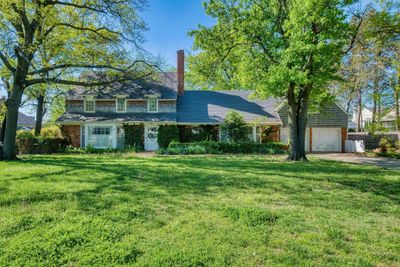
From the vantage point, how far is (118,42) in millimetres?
16031

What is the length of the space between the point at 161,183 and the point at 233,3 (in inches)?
478

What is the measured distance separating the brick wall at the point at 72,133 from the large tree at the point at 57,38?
964 cm

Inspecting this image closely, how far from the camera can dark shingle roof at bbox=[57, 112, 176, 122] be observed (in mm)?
25375

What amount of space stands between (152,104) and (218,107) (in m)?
6.24

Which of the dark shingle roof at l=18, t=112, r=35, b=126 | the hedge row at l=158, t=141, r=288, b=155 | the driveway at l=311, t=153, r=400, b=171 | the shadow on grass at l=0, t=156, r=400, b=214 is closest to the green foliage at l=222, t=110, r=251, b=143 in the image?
the hedge row at l=158, t=141, r=288, b=155

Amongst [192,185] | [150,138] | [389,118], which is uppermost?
[389,118]

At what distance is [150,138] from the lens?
25.7 metres

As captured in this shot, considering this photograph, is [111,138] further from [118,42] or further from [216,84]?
[216,84]

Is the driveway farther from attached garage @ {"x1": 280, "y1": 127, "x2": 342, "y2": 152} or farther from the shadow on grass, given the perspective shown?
attached garage @ {"x1": 280, "y1": 127, "x2": 342, "y2": 152}

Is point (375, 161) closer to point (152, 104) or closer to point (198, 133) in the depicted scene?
point (198, 133)

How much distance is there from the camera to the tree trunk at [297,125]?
52.6 ft

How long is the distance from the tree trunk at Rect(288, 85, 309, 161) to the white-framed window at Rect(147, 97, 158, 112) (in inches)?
548

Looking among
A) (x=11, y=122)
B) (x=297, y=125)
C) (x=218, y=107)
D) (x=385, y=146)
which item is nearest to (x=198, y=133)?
(x=218, y=107)

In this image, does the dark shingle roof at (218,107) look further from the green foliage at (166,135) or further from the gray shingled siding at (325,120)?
the green foliage at (166,135)
